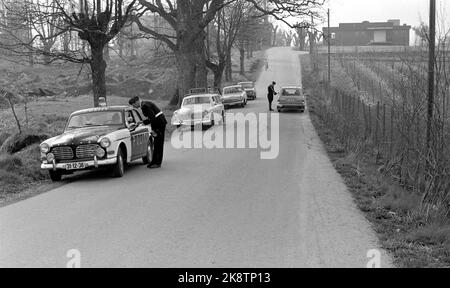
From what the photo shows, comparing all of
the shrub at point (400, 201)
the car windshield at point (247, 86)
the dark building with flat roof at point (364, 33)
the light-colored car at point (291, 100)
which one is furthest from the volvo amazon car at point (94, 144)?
the dark building with flat roof at point (364, 33)

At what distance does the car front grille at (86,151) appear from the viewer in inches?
485

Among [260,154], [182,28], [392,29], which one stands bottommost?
[260,154]

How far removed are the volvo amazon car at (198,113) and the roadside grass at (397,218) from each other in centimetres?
1137

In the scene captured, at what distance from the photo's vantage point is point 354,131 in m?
17.9

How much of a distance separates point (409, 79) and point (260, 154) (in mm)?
6272

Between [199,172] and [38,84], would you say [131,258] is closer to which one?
[199,172]

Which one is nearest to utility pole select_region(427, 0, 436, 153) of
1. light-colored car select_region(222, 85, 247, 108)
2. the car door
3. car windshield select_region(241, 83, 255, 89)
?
the car door

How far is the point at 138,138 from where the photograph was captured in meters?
14.3

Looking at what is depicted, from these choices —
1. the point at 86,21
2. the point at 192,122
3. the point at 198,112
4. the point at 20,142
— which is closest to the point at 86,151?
the point at 20,142

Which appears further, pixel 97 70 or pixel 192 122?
pixel 192 122

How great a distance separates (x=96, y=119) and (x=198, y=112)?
38.8 feet

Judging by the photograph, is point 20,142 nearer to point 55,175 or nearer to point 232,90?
point 55,175
